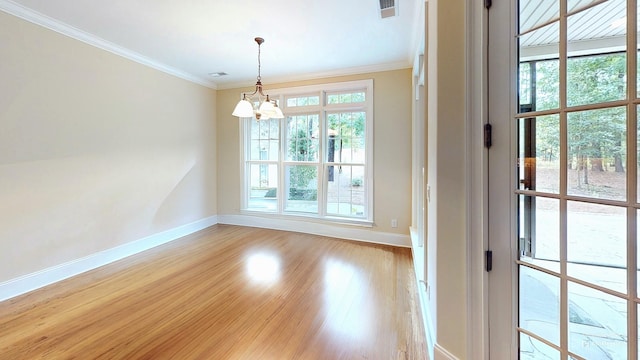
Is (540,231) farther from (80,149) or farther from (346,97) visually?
(80,149)

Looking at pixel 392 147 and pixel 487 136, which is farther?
pixel 392 147

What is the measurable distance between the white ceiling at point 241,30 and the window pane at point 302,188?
5.77 feet

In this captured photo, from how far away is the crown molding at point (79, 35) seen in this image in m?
2.41

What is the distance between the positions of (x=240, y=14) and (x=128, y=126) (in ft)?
7.52

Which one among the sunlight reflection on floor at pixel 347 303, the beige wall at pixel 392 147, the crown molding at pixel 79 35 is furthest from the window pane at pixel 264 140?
the sunlight reflection on floor at pixel 347 303

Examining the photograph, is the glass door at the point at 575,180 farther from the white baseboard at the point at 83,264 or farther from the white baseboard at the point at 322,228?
the white baseboard at the point at 83,264

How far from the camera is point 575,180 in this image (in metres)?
1.07

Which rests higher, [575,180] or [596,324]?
[575,180]

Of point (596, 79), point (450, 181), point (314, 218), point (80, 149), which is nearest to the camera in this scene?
point (596, 79)

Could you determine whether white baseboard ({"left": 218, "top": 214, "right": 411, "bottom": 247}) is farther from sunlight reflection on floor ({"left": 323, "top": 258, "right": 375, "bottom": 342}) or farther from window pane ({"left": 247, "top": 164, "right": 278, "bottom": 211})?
sunlight reflection on floor ({"left": 323, "top": 258, "right": 375, "bottom": 342})

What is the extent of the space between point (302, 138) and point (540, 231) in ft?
12.6

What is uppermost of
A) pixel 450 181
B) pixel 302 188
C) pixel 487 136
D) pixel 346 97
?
pixel 346 97

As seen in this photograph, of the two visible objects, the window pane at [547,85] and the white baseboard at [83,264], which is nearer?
the window pane at [547,85]

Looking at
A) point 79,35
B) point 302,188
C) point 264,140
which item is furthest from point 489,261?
point 79,35
